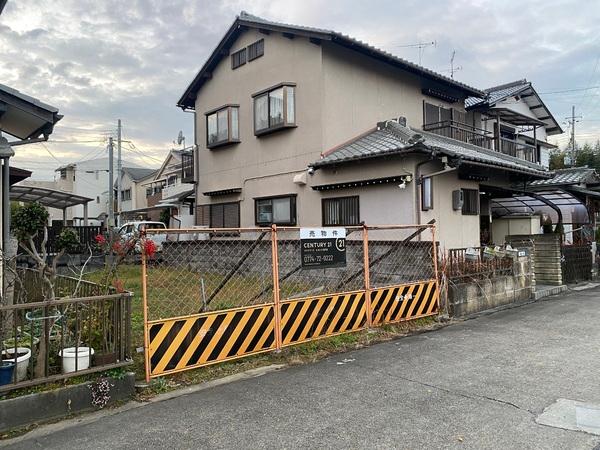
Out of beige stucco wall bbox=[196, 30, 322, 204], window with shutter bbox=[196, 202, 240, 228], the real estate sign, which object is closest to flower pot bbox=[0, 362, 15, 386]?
the real estate sign

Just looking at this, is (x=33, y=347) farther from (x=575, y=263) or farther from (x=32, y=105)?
(x=575, y=263)

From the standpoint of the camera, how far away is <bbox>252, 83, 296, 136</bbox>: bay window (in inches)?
524

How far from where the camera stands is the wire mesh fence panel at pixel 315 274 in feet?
26.0

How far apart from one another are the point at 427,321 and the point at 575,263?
8.19m

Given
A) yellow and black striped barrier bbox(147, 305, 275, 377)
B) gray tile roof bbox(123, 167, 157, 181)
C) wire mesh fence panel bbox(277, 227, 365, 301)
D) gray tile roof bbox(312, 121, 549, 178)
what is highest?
gray tile roof bbox(123, 167, 157, 181)

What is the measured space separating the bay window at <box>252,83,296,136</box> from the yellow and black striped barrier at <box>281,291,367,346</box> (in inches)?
296

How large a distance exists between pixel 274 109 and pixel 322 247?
8255mm

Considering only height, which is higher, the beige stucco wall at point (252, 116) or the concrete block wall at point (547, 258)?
the beige stucco wall at point (252, 116)

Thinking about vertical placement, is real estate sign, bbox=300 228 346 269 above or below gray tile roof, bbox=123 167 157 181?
below

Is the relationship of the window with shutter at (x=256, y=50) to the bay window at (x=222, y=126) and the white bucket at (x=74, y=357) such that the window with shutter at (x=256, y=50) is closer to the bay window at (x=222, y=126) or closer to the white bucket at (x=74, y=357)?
the bay window at (x=222, y=126)

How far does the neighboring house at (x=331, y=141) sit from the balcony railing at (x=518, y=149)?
5.36ft

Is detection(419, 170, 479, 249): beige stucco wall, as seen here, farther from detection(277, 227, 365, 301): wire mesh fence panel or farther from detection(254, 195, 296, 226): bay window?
detection(254, 195, 296, 226): bay window

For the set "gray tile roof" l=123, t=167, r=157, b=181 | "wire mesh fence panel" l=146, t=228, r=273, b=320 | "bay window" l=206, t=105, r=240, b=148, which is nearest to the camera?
"wire mesh fence panel" l=146, t=228, r=273, b=320

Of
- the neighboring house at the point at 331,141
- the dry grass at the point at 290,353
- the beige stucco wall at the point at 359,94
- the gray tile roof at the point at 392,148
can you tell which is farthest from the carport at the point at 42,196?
the gray tile roof at the point at 392,148
